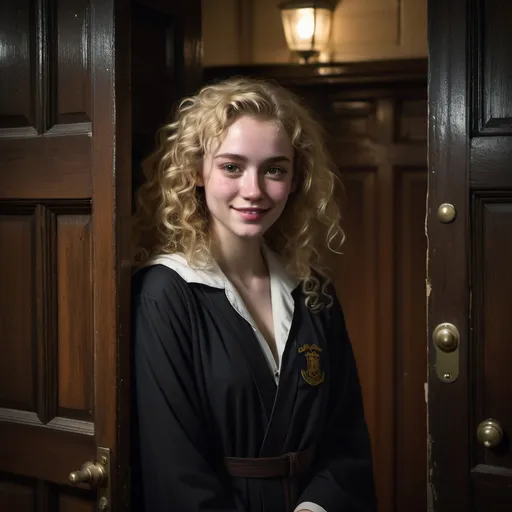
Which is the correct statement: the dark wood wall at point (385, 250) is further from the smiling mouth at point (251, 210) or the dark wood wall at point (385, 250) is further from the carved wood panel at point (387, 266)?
the smiling mouth at point (251, 210)

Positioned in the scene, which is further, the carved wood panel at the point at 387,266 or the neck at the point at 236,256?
the carved wood panel at the point at 387,266

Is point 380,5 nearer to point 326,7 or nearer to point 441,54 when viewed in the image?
point 326,7

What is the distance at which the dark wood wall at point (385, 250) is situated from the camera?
3066 mm

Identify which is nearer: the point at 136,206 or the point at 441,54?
the point at 441,54

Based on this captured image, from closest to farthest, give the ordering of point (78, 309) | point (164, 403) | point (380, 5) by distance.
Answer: point (164, 403), point (78, 309), point (380, 5)

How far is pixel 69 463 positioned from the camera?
1.97 meters

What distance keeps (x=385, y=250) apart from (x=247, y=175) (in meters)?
1.34

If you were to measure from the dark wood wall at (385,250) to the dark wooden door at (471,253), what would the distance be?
118 cm

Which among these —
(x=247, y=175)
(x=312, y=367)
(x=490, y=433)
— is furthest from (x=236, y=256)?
(x=490, y=433)

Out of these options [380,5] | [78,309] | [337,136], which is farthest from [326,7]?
[78,309]

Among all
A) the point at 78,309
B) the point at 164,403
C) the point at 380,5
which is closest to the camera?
the point at 164,403

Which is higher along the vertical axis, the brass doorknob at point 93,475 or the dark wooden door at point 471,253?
the dark wooden door at point 471,253

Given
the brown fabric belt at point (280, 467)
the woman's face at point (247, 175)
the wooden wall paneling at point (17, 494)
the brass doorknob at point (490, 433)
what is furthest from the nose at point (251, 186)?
the wooden wall paneling at point (17, 494)

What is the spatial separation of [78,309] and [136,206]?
0.30m
